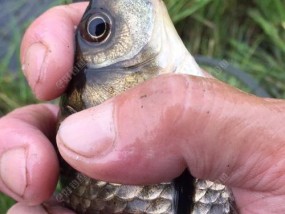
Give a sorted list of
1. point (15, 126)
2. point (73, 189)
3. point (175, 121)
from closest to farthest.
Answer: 1. point (175, 121)
2. point (73, 189)
3. point (15, 126)

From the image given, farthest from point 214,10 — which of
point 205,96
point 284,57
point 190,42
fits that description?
point 205,96

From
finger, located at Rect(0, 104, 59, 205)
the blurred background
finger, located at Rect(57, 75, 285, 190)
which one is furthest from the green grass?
finger, located at Rect(57, 75, 285, 190)

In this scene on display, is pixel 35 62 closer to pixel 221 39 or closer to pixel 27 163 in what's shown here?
pixel 27 163

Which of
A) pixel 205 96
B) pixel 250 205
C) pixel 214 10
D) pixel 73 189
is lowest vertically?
pixel 214 10

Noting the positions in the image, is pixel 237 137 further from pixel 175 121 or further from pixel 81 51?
pixel 81 51

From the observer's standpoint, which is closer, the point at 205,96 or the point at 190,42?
the point at 205,96

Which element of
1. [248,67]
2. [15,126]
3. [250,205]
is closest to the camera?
[250,205]

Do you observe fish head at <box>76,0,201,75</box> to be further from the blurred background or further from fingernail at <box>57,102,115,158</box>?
the blurred background
